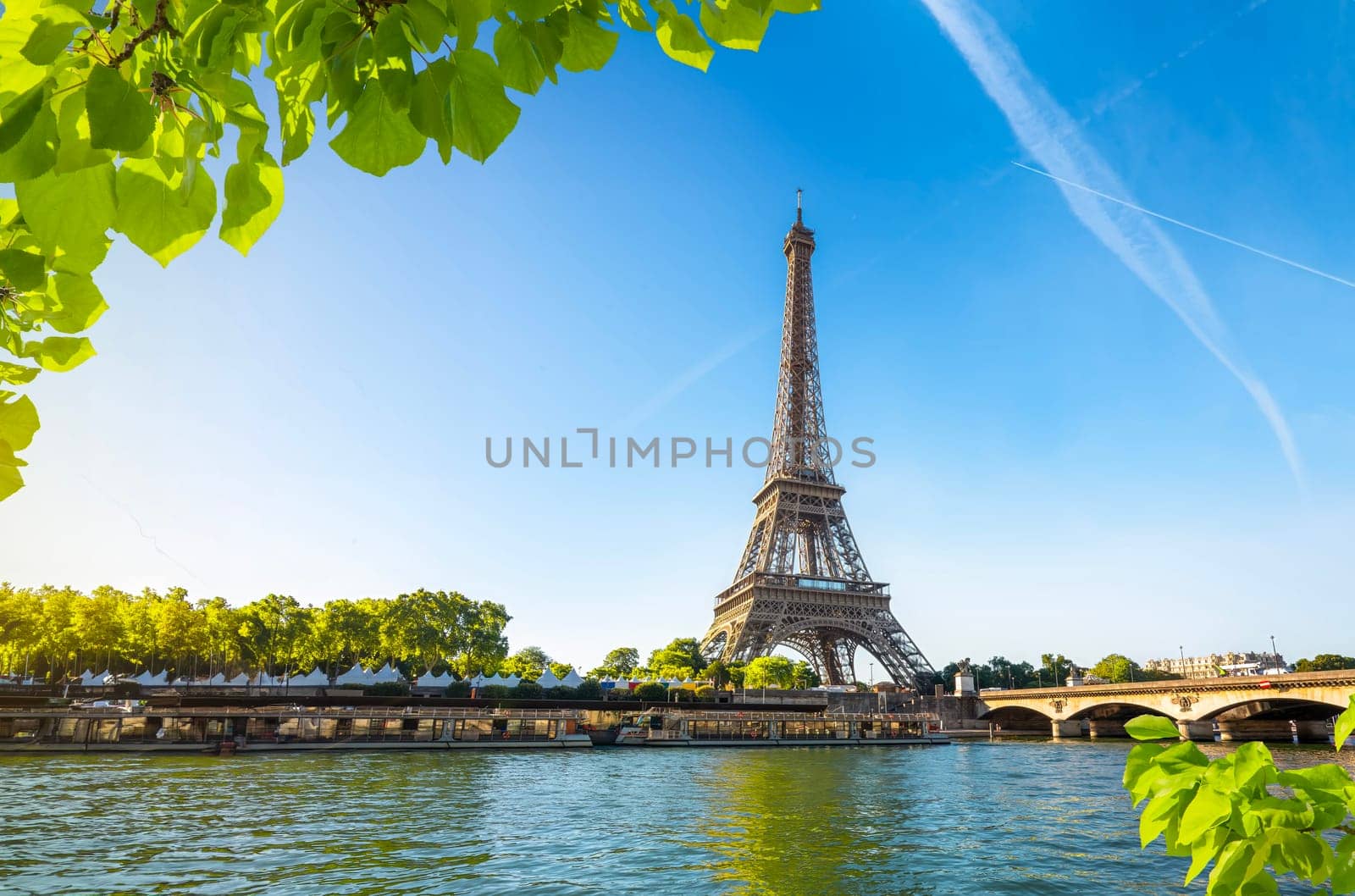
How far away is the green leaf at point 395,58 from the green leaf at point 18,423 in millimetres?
1111

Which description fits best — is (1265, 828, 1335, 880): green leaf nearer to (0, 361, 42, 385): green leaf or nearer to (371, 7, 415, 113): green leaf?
(371, 7, 415, 113): green leaf

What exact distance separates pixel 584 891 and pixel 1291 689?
60342 millimetres

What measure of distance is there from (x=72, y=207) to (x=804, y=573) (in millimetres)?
79838

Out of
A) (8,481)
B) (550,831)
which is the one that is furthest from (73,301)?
(550,831)

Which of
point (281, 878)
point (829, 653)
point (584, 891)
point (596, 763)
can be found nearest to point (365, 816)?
point (281, 878)

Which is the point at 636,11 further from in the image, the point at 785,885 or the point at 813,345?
the point at 813,345

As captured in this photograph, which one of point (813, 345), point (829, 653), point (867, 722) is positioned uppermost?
point (813, 345)

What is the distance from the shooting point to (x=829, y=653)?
90.7 metres

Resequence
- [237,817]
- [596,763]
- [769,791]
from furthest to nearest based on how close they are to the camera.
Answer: [596,763]
[769,791]
[237,817]

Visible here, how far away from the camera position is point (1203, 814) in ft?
7.30

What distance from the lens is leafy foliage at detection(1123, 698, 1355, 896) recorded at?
226 centimetres

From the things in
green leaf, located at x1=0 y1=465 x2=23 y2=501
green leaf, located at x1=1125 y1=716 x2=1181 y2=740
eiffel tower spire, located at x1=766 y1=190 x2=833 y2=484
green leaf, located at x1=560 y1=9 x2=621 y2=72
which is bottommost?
green leaf, located at x1=1125 y1=716 x2=1181 y2=740

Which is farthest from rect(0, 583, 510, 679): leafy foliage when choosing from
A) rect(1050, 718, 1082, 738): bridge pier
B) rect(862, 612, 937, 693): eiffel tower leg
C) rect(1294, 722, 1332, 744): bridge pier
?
rect(1294, 722, 1332, 744): bridge pier

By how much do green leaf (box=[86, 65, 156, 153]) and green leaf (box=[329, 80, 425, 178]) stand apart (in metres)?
0.41
